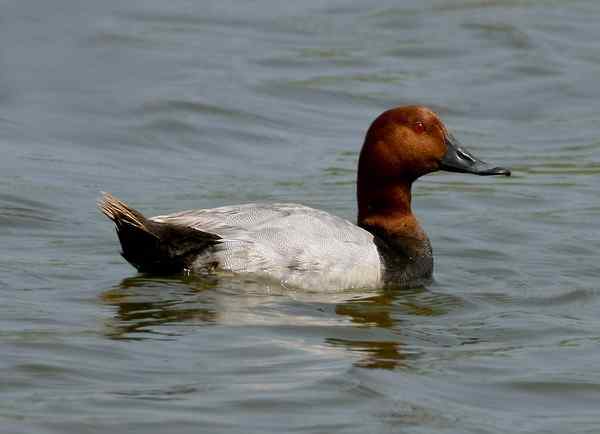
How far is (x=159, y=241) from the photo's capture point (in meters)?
6.89

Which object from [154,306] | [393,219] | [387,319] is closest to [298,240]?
[387,319]

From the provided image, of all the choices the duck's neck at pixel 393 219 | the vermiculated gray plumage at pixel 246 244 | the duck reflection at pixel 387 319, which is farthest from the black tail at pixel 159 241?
the duck's neck at pixel 393 219

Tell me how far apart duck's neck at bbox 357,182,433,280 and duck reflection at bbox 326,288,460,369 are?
31 centimetres

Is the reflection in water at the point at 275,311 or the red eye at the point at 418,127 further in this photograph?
the red eye at the point at 418,127

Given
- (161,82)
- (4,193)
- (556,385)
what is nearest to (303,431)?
(556,385)

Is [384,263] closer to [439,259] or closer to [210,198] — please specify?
[439,259]

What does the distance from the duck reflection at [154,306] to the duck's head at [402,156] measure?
1.27m

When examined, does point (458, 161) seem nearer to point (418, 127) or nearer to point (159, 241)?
point (418, 127)

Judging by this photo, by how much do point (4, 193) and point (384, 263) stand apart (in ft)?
9.74

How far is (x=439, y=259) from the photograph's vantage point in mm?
8367

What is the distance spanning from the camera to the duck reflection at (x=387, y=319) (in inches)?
240

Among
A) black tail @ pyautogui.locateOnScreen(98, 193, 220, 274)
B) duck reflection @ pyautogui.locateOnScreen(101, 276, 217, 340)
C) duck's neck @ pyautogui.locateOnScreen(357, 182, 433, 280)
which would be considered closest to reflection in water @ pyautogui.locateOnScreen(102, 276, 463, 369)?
duck reflection @ pyautogui.locateOnScreen(101, 276, 217, 340)

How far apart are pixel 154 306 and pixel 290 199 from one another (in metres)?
3.00

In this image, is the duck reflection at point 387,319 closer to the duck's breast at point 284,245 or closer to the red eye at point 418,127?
the duck's breast at point 284,245
